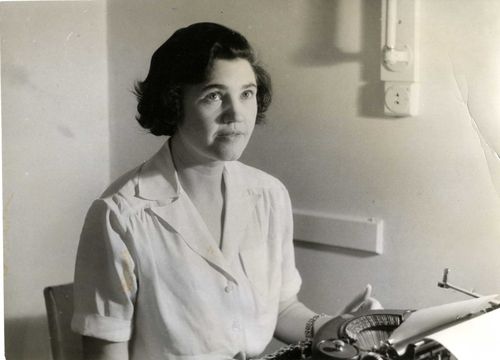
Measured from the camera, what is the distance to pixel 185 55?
919 millimetres

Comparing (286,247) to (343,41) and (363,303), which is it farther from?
(343,41)

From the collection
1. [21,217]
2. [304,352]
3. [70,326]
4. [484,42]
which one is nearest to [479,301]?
[304,352]

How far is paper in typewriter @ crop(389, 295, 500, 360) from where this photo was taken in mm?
841

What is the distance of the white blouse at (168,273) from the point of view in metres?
0.90

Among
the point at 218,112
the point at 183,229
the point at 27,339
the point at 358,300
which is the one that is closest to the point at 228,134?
Answer: the point at 218,112

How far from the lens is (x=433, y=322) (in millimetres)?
897

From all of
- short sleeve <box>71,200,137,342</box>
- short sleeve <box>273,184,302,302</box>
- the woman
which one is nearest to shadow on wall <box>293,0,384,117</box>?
the woman

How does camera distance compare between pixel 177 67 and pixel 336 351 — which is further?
pixel 177 67

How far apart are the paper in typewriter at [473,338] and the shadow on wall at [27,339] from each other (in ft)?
2.06

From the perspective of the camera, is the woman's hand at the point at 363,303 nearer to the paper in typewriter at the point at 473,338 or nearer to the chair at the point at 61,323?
the paper in typewriter at the point at 473,338

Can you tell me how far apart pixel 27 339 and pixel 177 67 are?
54 centimetres

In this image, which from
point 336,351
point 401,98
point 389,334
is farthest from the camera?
point 401,98

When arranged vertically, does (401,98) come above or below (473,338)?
above

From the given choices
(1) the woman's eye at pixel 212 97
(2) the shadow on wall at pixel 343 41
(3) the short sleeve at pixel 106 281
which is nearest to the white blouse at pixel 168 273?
(3) the short sleeve at pixel 106 281
